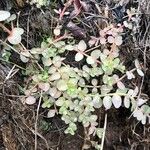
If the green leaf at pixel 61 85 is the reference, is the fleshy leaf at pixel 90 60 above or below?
above

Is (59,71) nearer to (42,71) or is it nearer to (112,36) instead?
(42,71)

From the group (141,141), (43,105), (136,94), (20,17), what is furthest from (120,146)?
(20,17)

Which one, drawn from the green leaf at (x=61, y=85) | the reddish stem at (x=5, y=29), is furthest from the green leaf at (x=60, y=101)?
the reddish stem at (x=5, y=29)

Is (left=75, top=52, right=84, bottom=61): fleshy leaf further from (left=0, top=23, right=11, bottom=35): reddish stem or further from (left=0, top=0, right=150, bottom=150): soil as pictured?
(left=0, top=23, right=11, bottom=35): reddish stem

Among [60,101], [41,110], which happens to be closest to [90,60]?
[60,101]

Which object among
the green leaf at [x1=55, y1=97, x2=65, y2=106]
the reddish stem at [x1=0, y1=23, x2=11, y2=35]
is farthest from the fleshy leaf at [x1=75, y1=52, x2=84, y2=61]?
the reddish stem at [x1=0, y1=23, x2=11, y2=35]

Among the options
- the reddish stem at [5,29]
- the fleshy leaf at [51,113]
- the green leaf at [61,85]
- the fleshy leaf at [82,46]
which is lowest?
the fleshy leaf at [51,113]

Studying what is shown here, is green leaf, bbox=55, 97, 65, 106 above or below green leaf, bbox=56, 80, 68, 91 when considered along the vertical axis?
below

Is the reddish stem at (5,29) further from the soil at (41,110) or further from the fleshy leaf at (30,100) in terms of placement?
the fleshy leaf at (30,100)

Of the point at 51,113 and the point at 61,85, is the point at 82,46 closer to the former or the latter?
the point at 61,85
